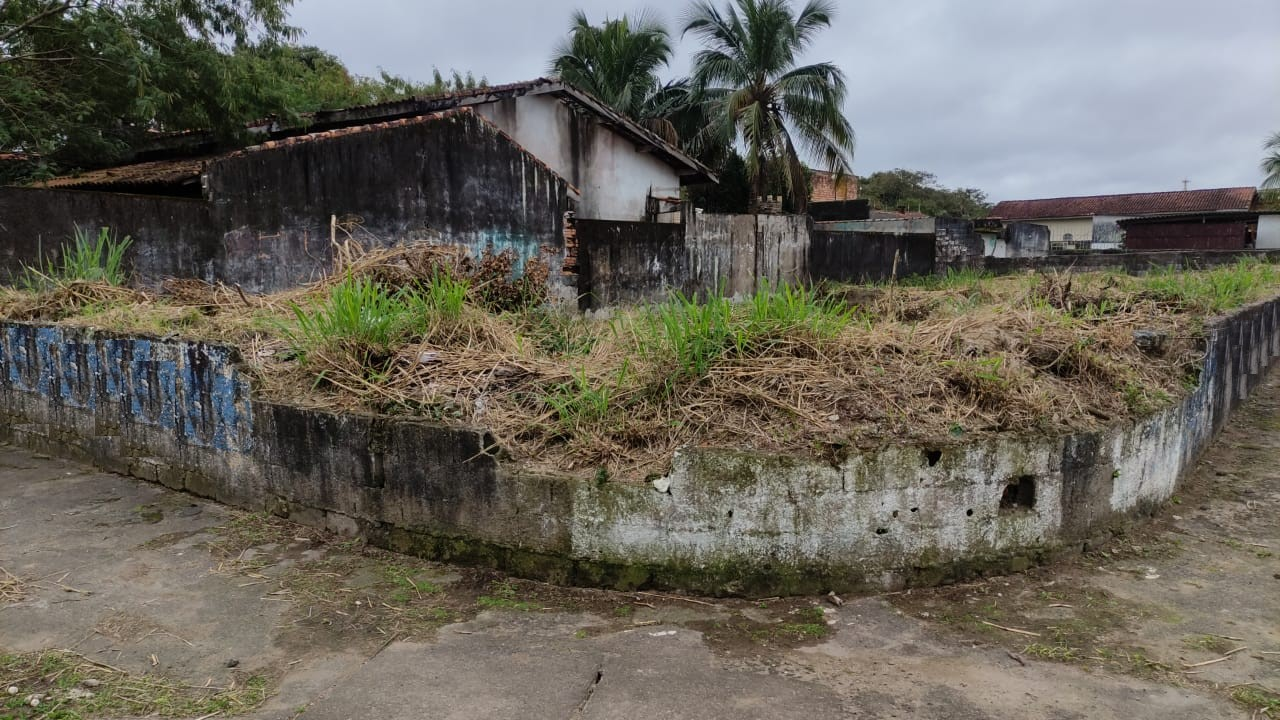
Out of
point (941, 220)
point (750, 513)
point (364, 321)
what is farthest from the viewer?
point (941, 220)

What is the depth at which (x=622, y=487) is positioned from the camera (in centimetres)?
378

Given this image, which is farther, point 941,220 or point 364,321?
point 941,220

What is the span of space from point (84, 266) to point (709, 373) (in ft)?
20.3

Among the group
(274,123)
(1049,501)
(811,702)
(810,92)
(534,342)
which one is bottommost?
(811,702)

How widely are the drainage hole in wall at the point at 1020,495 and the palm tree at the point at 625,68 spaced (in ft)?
62.8

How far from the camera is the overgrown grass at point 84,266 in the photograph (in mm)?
6832

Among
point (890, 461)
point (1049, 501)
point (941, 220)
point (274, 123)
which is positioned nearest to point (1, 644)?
point (890, 461)

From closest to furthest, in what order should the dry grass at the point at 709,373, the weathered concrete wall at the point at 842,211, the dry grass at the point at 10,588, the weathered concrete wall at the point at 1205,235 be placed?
the dry grass at the point at 10,588 → the dry grass at the point at 709,373 → the weathered concrete wall at the point at 842,211 → the weathered concrete wall at the point at 1205,235

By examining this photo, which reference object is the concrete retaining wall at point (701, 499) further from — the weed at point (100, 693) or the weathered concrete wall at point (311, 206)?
the weathered concrete wall at point (311, 206)

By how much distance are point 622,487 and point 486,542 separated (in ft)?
2.82

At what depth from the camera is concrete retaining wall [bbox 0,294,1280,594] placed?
375 cm

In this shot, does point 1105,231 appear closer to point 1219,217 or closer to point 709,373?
point 1219,217

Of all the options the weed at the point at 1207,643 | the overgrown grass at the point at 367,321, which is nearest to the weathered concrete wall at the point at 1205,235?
the weed at the point at 1207,643

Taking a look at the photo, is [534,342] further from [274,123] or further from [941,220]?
[941,220]
